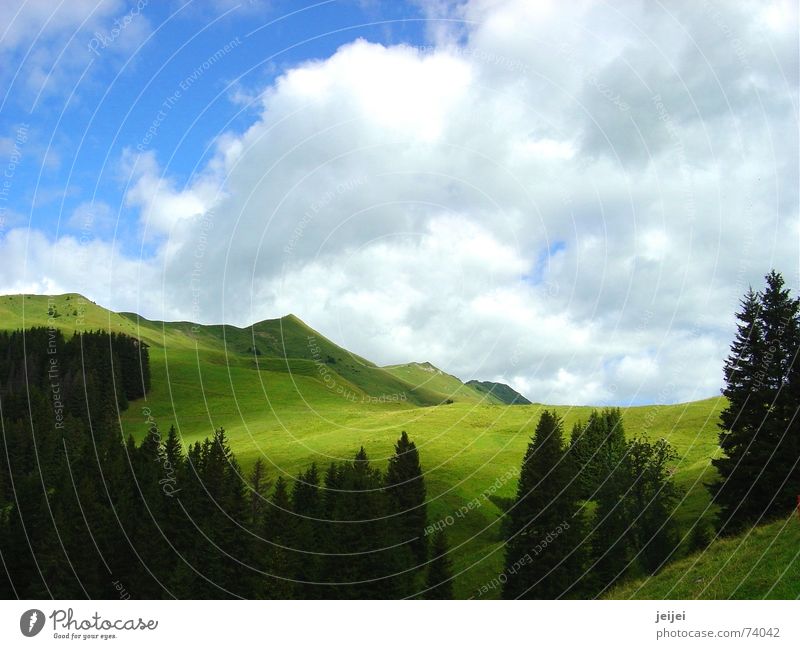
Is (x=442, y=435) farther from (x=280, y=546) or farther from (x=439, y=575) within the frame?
(x=280, y=546)

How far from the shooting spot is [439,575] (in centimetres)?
5931

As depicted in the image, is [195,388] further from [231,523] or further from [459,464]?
[231,523]

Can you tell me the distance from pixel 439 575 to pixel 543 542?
12.0m

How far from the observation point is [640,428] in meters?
118

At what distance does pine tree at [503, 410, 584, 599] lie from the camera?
179ft

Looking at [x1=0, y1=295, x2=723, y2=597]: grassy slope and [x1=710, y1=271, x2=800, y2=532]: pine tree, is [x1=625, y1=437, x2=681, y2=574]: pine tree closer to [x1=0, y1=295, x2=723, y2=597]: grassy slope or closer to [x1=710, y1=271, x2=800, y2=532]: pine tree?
[x1=0, y1=295, x2=723, y2=597]: grassy slope
